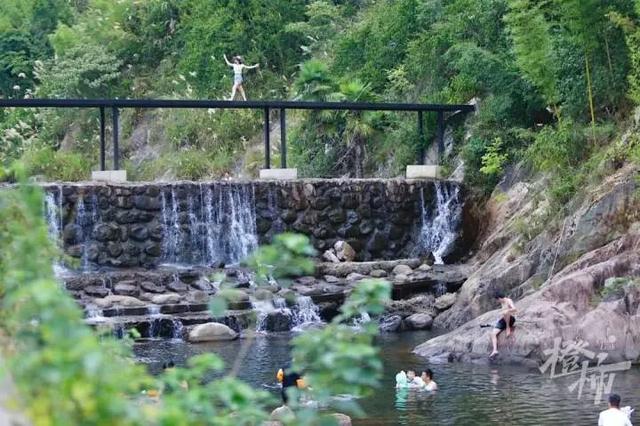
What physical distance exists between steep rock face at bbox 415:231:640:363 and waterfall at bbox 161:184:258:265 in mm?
9556

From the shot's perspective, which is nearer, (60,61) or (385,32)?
(385,32)

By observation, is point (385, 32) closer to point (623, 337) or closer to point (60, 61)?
point (60, 61)

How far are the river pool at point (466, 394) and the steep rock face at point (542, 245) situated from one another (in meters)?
2.97

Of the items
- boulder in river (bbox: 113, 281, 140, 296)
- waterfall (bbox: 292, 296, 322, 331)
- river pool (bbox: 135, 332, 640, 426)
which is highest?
boulder in river (bbox: 113, 281, 140, 296)

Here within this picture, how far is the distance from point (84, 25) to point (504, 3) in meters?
20.6

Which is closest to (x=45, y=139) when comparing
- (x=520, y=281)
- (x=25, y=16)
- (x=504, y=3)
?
(x=25, y=16)

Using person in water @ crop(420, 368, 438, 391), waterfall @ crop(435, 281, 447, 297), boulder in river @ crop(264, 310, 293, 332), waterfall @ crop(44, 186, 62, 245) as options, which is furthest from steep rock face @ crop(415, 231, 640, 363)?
waterfall @ crop(44, 186, 62, 245)

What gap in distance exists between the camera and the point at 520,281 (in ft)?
77.9

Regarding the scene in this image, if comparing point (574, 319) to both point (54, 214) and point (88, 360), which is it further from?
point (88, 360)

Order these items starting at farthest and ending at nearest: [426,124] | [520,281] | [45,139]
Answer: [45,139]
[426,124]
[520,281]

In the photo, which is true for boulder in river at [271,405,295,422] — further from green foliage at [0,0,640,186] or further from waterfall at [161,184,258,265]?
waterfall at [161,184,258,265]

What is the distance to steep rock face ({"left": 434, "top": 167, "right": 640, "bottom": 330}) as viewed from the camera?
890 inches

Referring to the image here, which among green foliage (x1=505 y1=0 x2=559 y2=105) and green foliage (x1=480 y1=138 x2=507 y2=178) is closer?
green foliage (x1=505 y1=0 x2=559 y2=105)

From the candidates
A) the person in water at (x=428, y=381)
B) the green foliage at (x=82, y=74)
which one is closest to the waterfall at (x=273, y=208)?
the person in water at (x=428, y=381)
